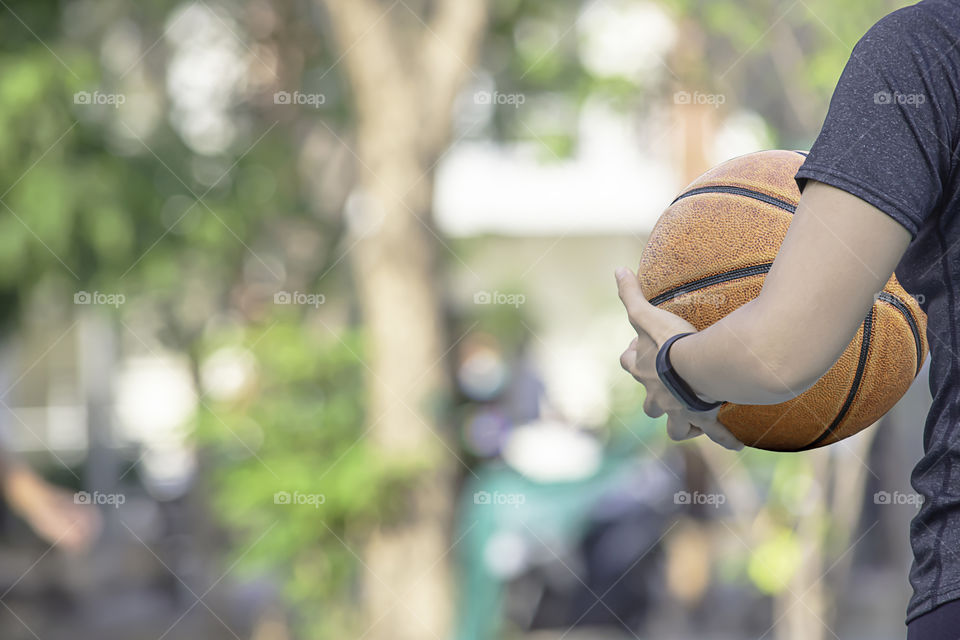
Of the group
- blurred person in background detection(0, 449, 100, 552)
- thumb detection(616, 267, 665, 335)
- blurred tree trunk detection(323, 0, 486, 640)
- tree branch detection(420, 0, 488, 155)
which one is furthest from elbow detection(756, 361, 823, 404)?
blurred person in background detection(0, 449, 100, 552)

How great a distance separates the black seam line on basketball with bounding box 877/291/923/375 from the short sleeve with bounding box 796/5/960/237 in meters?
0.55

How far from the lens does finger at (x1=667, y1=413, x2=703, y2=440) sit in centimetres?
160

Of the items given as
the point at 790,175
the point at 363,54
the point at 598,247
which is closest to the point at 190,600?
the point at 363,54

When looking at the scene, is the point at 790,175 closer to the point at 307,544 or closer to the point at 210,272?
the point at 307,544

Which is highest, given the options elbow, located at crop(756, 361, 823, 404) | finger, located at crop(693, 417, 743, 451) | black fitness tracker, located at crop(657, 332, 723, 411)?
elbow, located at crop(756, 361, 823, 404)

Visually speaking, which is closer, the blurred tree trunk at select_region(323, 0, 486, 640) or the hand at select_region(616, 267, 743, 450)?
the hand at select_region(616, 267, 743, 450)

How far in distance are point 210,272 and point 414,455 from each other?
8.87 ft

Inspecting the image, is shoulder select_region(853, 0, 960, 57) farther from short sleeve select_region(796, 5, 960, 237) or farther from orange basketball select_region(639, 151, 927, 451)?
orange basketball select_region(639, 151, 927, 451)

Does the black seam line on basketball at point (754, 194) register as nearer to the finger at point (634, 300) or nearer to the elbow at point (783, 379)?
the finger at point (634, 300)

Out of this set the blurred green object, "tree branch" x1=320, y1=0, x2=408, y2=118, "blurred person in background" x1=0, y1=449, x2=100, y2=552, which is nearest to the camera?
"blurred person in background" x1=0, y1=449, x2=100, y2=552

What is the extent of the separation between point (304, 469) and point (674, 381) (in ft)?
12.3

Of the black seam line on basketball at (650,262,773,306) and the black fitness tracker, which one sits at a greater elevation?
the black seam line on basketball at (650,262,773,306)

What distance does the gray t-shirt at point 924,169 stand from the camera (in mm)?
1167

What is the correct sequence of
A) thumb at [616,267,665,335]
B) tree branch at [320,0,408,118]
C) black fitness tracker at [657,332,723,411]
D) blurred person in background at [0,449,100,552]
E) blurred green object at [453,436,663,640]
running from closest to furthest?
black fitness tracker at [657,332,723,411] < thumb at [616,267,665,335] < blurred person in background at [0,449,100,552] < tree branch at [320,0,408,118] < blurred green object at [453,436,663,640]
